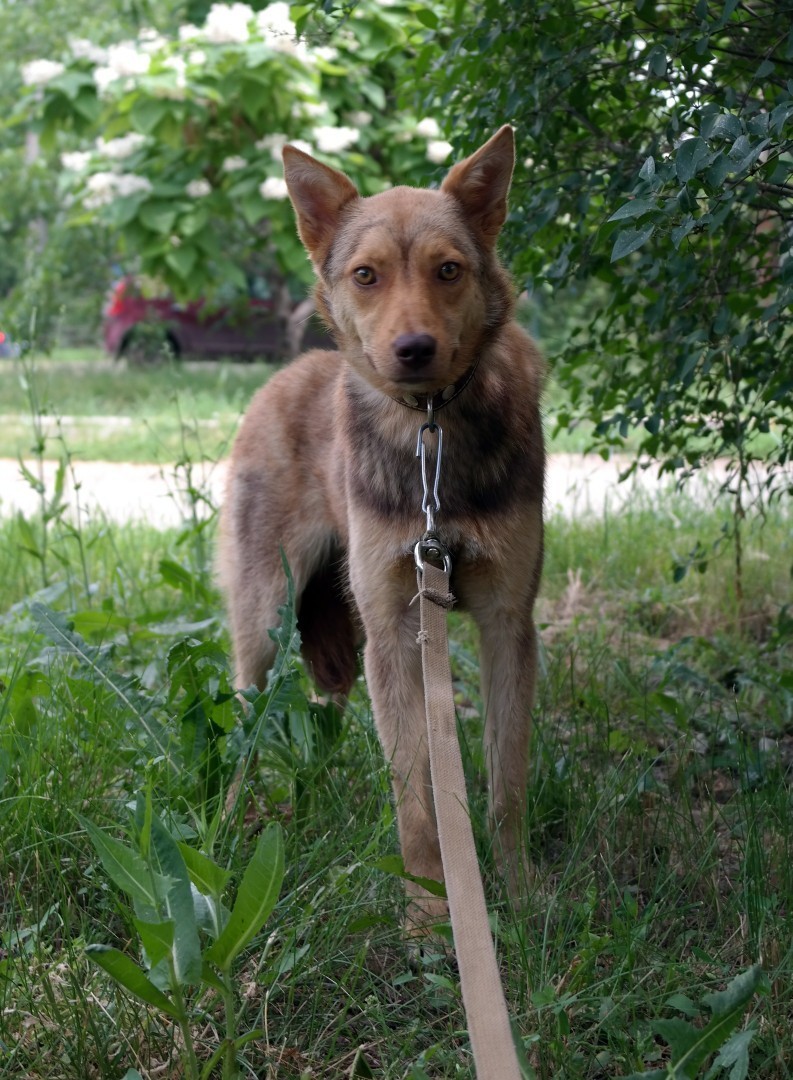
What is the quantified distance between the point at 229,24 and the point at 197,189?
1530 mm

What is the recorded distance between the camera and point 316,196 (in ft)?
10.7

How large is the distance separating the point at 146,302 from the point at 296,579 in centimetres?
1363

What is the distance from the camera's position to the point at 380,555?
3.08m

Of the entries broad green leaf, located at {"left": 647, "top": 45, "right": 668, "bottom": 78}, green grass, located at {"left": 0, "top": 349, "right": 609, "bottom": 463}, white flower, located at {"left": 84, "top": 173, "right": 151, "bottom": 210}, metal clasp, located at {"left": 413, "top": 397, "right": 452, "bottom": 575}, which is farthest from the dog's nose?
white flower, located at {"left": 84, "top": 173, "right": 151, "bottom": 210}

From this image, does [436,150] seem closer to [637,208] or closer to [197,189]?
[197,189]

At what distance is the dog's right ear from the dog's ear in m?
0.31

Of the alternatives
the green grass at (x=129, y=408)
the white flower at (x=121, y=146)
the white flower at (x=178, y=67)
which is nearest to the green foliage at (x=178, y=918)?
the green grass at (x=129, y=408)

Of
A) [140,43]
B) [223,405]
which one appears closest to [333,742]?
[223,405]

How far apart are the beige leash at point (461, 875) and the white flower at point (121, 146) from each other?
31.1ft

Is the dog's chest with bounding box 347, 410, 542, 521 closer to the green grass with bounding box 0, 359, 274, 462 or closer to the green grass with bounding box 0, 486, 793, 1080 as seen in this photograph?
the green grass with bounding box 0, 486, 793, 1080

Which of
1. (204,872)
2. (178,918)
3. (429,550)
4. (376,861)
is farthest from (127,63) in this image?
(178,918)

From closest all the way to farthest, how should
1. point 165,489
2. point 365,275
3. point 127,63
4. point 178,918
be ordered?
point 178,918 < point 365,275 < point 165,489 < point 127,63

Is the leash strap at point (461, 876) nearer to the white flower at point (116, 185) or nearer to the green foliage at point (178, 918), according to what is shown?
the green foliage at point (178, 918)

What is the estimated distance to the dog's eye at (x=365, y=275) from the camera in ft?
9.65
